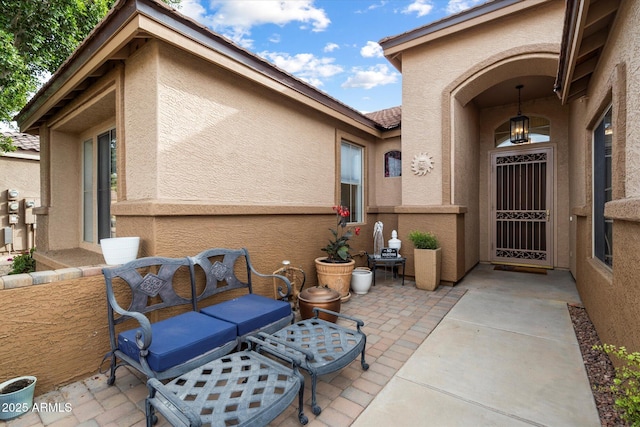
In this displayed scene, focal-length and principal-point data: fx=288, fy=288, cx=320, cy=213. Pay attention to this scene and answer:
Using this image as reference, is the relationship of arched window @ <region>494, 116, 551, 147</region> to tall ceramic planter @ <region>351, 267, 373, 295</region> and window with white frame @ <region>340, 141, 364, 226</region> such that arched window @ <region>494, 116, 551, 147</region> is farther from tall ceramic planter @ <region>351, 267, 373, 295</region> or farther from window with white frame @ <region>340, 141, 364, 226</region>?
tall ceramic planter @ <region>351, 267, 373, 295</region>

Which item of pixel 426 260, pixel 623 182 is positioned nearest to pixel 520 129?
pixel 426 260

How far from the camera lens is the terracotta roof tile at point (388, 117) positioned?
7.32m

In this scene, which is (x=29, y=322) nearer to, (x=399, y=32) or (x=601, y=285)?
(x=601, y=285)

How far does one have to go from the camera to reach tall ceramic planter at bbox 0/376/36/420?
7.03ft

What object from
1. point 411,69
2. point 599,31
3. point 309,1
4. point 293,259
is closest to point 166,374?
point 293,259

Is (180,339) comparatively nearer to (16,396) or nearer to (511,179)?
(16,396)

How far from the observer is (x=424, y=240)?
5.57m

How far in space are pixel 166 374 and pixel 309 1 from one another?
7757 mm

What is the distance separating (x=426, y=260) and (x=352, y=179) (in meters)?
2.51

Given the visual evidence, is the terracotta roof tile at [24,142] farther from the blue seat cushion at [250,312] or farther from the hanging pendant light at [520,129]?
the hanging pendant light at [520,129]

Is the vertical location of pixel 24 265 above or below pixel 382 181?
below

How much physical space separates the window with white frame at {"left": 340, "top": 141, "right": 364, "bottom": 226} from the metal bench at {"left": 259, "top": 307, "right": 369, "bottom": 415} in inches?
149

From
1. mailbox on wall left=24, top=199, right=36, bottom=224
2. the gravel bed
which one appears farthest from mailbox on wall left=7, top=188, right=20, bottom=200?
the gravel bed

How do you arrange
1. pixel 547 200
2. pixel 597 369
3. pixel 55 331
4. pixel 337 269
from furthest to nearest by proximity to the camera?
1. pixel 547 200
2. pixel 337 269
3. pixel 597 369
4. pixel 55 331
